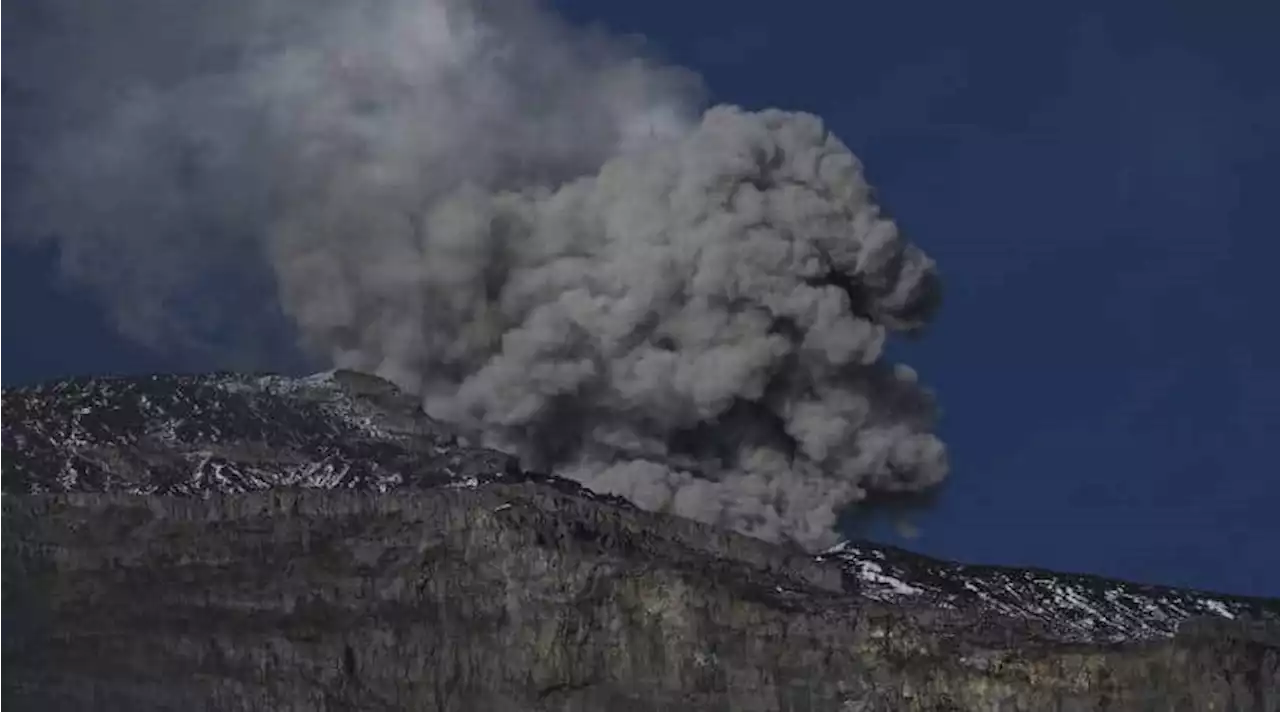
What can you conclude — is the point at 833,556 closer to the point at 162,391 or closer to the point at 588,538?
the point at 588,538

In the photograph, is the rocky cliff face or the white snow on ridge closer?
the rocky cliff face

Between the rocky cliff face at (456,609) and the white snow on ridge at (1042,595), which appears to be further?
the white snow on ridge at (1042,595)

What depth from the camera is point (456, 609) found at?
87.5m

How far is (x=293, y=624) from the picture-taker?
87000 millimetres

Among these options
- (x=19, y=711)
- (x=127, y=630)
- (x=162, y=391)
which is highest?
(x=162, y=391)

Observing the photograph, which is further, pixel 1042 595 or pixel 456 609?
pixel 1042 595

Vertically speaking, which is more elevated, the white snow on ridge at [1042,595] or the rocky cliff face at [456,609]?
the white snow on ridge at [1042,595]

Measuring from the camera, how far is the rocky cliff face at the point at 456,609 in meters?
83.6

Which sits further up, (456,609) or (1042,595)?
(1042,595)

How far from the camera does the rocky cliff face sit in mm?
83562

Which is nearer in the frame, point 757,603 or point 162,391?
point 757,603

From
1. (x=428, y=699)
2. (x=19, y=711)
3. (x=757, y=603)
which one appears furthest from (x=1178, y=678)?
(x=19, y=711)

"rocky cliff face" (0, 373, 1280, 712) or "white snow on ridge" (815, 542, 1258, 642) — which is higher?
"white snow on ridge" (815, 542, 1258, 642)

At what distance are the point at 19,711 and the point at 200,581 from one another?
1617cm
